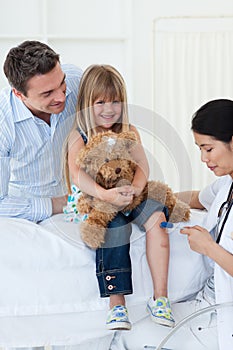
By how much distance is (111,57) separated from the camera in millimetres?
3803

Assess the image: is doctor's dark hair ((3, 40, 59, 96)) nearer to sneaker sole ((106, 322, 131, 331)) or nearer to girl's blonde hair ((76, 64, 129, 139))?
girl's blonde hair ((76, 64, 129, 139))

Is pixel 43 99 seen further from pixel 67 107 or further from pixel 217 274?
pixel 217 274

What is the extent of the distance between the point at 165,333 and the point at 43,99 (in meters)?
0.78

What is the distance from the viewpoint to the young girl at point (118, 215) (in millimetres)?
1644

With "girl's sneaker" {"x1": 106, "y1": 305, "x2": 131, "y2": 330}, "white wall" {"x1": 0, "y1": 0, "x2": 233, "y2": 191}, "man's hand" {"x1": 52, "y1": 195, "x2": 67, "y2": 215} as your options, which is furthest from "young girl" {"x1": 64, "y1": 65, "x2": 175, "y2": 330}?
"white wall" {"x1": 0, "y1": 0, "x2": 233, "y2": 191}

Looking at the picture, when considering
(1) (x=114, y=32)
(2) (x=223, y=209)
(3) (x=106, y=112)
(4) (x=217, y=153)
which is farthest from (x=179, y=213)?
(1) (x=114, y=32)

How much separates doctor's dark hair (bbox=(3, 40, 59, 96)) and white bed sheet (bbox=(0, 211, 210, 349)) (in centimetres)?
47

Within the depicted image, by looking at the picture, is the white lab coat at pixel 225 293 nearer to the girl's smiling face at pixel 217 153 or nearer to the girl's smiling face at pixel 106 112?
the girl's smiling face at pixel 217 153

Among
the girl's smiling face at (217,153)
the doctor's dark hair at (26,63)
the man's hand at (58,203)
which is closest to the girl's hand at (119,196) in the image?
the girl's smiling face at (217,153)

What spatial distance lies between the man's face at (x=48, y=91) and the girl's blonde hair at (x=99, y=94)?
0.09 meters

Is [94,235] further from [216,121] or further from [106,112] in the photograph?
[216,121]

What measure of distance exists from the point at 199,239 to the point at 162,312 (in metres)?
0.22

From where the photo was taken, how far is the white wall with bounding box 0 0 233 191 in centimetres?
372

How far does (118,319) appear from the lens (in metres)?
1.61
